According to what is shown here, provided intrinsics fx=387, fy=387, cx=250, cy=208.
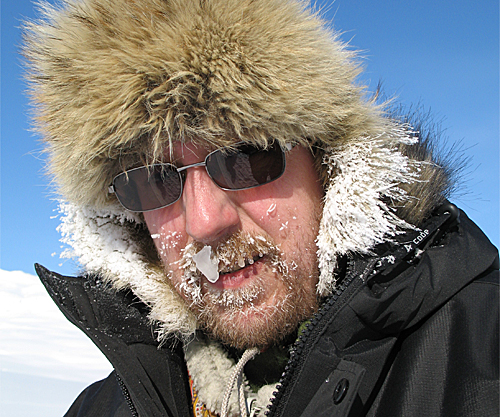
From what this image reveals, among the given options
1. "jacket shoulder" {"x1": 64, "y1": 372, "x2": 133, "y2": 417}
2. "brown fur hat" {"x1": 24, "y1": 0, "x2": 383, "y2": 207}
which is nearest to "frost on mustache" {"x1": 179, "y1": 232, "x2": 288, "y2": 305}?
"brown fur hat" {"x1": 24, "y1": 0, "x2": 383, "y2": 207}

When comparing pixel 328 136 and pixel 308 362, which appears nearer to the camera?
pixel 308 362

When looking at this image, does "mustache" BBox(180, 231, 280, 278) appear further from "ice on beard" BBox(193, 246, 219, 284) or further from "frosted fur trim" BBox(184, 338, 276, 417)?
"frosted fur trim" BBox(184, 338, 276, 417)

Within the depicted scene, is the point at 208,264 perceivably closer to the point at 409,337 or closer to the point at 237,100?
the point at 237,100

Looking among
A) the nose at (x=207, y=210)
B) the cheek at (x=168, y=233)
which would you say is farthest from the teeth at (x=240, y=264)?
the cheek at (x=168, y=233)

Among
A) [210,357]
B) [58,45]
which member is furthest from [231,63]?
[210,357]

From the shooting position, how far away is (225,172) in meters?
1.55

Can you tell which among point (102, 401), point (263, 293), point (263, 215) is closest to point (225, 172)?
point (263, 215)

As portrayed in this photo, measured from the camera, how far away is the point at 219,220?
157 centimetres

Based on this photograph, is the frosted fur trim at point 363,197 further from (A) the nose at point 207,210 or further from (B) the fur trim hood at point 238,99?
(A) the nose at point 207,210

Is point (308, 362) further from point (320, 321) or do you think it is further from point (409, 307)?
point (409, 307)

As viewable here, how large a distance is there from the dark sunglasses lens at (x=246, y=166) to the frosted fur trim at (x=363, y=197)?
0.74 feet

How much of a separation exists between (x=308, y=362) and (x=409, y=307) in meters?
0.39

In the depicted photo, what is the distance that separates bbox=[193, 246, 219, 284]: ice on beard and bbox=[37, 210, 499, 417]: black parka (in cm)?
44

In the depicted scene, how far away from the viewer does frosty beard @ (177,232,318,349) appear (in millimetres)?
1572
